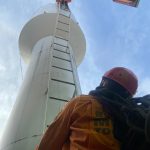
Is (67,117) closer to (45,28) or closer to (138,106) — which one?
(138,106)

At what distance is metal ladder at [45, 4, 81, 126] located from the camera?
669 cm

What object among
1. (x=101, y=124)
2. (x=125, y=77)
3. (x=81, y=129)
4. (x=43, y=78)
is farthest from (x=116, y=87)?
(x=43, y=78)

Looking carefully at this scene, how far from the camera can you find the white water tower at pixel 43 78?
18.9ft

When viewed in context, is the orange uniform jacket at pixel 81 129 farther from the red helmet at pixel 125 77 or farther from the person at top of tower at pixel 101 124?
the red helmet at pixel 125 77

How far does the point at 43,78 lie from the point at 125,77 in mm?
3592

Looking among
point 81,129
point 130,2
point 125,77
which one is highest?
point 130,2

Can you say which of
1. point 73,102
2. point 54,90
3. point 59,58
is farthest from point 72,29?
point 73,102

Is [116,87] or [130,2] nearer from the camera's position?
[116,87]

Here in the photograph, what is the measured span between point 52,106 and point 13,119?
2.76 feet

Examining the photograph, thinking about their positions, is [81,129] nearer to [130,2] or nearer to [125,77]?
[125,77]

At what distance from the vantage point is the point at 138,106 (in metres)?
3.37

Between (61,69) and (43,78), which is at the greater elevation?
(61,69)

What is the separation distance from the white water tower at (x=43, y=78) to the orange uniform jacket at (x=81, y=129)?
6.22 ft

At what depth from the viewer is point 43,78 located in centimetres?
734
